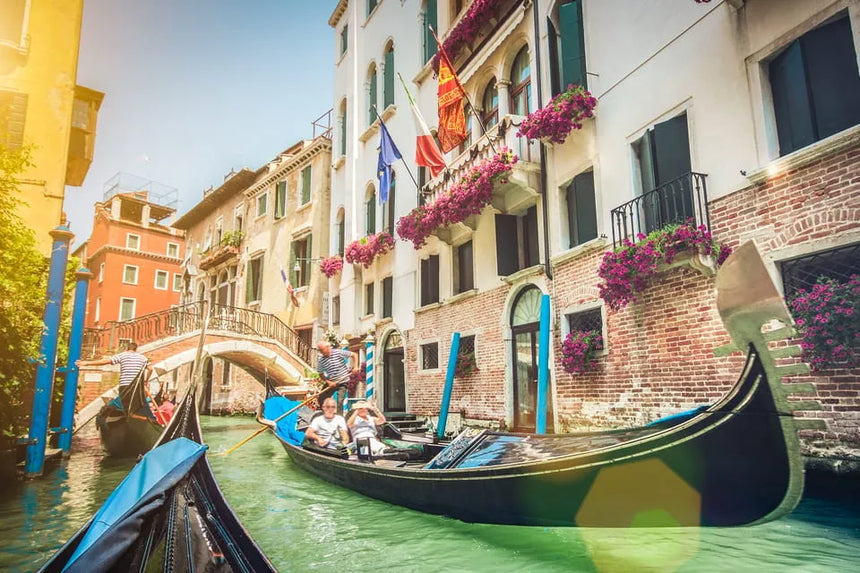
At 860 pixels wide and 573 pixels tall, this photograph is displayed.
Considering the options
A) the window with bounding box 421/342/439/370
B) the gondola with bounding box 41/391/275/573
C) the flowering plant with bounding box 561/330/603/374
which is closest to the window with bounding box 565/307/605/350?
the flowering plant with bounding box 561/330/603/374

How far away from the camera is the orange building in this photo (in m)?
21.8

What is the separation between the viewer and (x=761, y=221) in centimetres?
434

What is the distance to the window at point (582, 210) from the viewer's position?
20.6 feet

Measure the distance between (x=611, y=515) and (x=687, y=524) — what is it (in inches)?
13.4

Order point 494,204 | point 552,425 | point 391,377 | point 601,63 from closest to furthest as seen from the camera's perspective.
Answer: point 601,63 < point 552,425 < point 494,204 < point 391,377

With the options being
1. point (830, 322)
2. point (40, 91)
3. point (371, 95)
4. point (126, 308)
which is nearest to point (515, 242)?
point (830, 322)

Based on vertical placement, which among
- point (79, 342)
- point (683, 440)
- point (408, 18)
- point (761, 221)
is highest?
point (408, 18)

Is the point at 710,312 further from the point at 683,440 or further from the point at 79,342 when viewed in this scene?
the point at 79,342

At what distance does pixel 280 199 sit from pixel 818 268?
14155 mm

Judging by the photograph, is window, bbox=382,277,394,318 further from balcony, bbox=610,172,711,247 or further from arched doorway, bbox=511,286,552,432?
balcony, bbox=610,172,711,247

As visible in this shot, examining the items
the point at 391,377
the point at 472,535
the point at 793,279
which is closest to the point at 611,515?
the point at 472,535

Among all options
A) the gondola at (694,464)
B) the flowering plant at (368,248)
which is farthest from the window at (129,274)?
the gondola at (694,464)

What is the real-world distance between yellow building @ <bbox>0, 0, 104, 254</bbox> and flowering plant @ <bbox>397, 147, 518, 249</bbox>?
613 centimetres

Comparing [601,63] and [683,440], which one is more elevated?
[601,63]
